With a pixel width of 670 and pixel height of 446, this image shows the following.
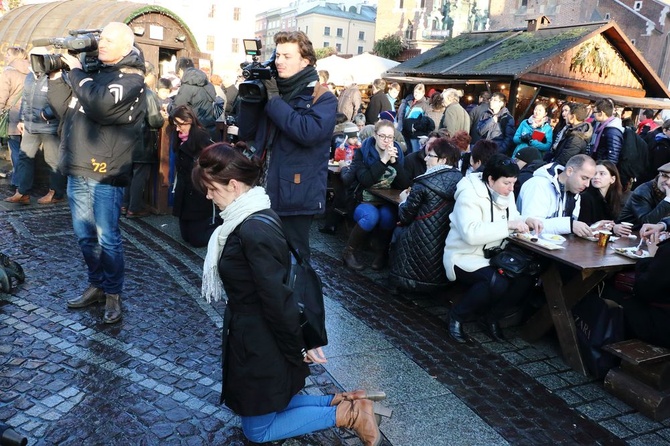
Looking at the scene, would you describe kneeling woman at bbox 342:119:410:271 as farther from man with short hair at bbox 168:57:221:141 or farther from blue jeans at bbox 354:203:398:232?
man with short hair at bbox 168:57:221:141

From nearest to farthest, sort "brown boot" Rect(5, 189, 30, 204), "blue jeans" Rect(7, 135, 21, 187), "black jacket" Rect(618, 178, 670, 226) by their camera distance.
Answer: "black jacket" Rect(618, 178, 670, 226) < "brown boot" Rect(5, 189, 30, 204) < "blue jeans" Rect(7, 135, 21, 187)

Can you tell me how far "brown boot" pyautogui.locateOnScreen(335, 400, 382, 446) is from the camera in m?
2.77

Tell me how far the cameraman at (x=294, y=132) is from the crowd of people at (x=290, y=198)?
0.03ft

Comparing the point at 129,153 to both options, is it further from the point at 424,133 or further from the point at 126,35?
the point at 424,133

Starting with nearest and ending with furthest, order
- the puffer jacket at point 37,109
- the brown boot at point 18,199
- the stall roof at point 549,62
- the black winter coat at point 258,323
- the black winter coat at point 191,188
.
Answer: the black winter coat at point 258,323, the black winter coat at point 191,188, the puffer jacket at point 37,109, the brown boot at point 18,199, the stall roof at point 549,62

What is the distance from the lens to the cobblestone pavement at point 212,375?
3076 millimetres

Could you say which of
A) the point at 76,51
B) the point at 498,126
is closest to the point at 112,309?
the point at 76,51

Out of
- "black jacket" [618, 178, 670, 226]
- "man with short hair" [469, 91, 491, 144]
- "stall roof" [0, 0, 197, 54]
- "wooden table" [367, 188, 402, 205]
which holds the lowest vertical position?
"wooden table" [367, 188, 402, 205]

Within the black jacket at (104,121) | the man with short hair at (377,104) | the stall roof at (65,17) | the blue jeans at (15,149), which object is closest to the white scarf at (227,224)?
the black jacket at (104,121)

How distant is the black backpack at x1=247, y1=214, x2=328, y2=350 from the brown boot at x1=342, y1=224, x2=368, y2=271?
11.0 ft

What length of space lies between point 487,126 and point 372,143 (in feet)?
14.6

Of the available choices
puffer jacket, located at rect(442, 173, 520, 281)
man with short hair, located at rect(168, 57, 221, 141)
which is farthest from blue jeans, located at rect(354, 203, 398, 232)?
man with short hair, located at rect(168, 57, 221, 141)

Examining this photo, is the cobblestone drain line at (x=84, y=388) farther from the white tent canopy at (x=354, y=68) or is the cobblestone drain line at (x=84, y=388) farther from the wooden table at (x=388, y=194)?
the white tent canopy at (x=354, y=68)

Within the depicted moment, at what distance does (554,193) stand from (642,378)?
1.78m
